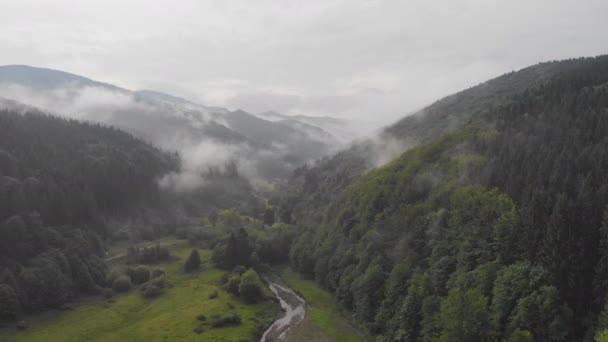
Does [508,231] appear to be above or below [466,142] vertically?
below

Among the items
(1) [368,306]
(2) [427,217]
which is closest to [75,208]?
(1) [368,306]

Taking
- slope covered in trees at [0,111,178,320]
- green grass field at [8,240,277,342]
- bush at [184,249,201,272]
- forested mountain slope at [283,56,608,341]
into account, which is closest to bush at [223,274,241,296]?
green grass field at [8,240,277,342]

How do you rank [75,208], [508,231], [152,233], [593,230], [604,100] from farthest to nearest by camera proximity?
[152,233], [75,208], [604,100], [508,231], [593,230]

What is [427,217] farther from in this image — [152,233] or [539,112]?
[152,233]

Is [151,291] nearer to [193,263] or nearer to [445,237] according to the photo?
[193,263]

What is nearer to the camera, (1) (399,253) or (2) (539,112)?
(1) (399,253)

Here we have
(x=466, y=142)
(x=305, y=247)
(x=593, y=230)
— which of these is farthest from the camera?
(x=305, y=247)

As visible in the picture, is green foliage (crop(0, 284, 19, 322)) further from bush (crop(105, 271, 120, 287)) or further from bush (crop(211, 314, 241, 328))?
bush (crop(211, 314, 241, 328))
